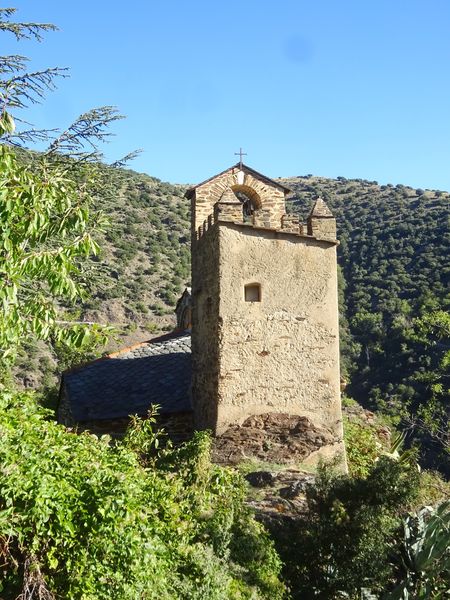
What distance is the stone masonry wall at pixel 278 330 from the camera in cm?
1075

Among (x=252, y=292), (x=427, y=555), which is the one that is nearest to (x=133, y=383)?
(x=252, y=292)

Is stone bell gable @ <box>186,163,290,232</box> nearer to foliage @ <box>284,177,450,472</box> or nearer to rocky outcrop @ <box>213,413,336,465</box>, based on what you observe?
rocky outcrop @ <box>213,413,336,465</box>

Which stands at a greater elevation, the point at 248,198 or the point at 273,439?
the point at 248,198

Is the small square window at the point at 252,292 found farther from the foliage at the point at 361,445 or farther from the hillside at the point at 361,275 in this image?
the hillside at the point at 361,275

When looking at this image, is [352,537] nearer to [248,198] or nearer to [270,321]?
[270,321]

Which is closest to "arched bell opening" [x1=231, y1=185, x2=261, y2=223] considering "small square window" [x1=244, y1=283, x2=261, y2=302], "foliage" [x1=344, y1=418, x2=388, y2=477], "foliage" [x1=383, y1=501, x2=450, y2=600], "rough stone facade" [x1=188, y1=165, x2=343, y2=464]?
"rough stone facade" [x1=188, y1=165, x2=343, y2=464]

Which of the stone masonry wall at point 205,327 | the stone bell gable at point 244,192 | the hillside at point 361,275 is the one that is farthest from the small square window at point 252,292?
the hillside at point 361,275

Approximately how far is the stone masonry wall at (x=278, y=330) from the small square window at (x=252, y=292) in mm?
86

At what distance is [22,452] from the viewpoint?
551cm

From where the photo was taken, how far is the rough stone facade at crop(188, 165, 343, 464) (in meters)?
10.8

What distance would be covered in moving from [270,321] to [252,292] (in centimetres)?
55

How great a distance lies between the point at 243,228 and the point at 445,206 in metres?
29.3

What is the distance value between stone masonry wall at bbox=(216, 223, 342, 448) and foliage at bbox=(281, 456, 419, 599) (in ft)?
7.59

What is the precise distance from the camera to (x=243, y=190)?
12875 millimetres
